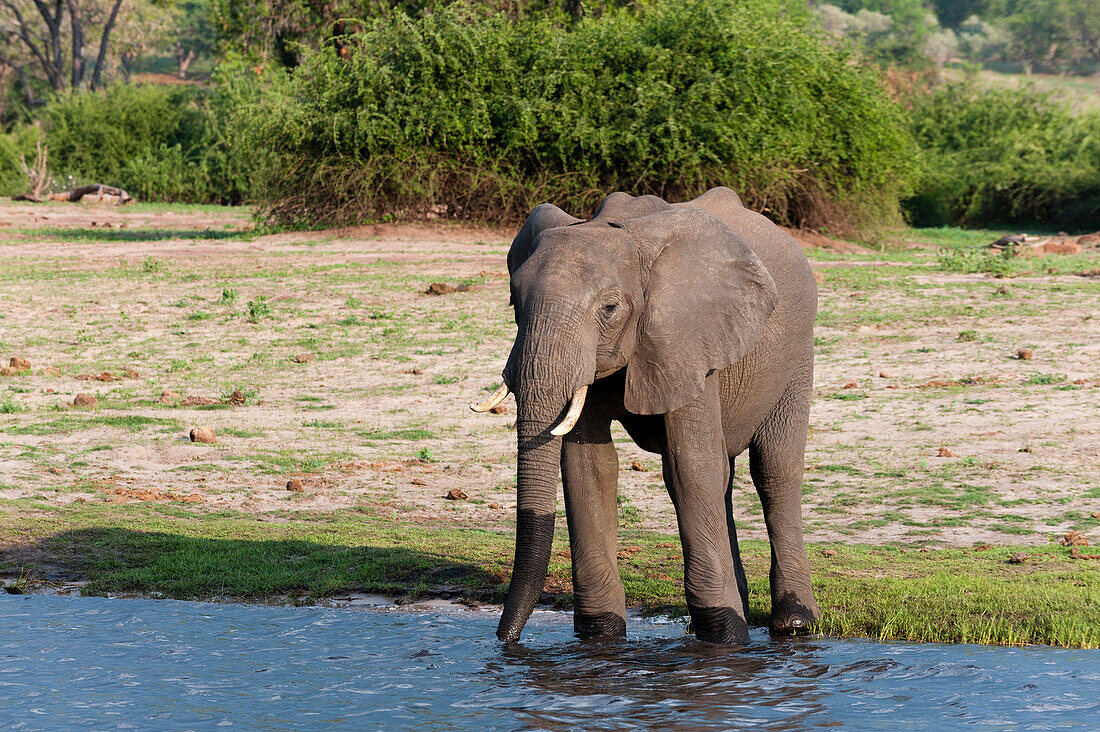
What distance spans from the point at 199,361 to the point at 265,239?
9.81 m

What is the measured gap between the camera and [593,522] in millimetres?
5836

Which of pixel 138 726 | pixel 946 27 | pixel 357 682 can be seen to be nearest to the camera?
pixel 138 726

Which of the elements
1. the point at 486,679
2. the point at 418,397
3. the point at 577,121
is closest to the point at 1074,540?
the point at 486,679

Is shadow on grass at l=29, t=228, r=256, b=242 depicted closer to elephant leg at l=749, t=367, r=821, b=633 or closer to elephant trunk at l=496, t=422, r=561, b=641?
elephant leg at l=749, t=367, r=821, b=633

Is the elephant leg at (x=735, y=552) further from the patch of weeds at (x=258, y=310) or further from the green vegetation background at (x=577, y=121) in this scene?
the green vegetation background at (x=577, y=121)

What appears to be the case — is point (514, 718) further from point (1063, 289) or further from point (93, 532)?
point (1063, 289)

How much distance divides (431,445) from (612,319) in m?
6.15

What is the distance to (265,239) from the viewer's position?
2330 cm

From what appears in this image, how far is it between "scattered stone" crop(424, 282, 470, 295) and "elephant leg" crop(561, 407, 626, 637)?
1119 centimetres

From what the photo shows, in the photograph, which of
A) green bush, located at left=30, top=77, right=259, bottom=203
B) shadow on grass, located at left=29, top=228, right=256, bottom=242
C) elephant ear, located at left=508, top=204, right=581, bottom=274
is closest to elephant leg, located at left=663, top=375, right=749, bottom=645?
elephant ear, located at left=508, top=204, right=581, bottom=274

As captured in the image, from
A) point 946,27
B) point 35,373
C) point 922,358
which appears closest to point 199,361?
point 35,373

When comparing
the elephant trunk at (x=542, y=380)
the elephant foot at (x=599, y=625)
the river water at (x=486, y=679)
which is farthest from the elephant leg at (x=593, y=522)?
the elephant trunk at (x=542, y=380)

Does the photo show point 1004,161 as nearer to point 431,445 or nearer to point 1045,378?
point 1045,378

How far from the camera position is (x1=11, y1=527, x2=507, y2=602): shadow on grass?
7.26 meters
